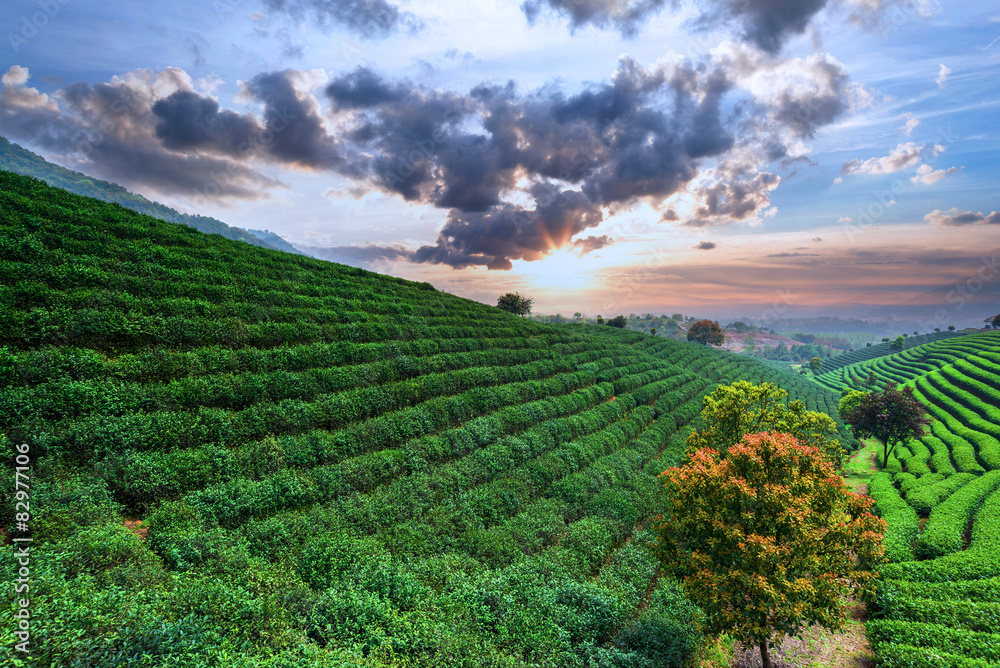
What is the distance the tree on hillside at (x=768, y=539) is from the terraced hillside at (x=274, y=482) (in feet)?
10.1

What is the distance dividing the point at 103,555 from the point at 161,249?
2339cm

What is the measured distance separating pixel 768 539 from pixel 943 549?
1859 centimetres

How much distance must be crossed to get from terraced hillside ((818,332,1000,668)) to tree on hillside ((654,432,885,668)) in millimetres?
2922

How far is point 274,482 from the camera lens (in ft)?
51.1

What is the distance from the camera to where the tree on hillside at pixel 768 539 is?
1145 cm

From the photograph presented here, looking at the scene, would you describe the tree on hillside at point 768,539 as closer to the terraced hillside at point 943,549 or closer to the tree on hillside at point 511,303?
the terraced hillside at point 943,549

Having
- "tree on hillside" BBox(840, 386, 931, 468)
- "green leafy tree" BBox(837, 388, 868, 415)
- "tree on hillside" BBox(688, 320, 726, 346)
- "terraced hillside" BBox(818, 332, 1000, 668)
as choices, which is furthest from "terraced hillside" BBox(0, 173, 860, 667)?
"tree on hillside" BBox(688, 320, 726, 346)

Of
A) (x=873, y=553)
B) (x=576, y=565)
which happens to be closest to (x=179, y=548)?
(x=576, y=565)

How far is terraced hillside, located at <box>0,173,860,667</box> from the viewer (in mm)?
9117

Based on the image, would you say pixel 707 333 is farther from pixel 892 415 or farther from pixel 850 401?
pixel 892 415

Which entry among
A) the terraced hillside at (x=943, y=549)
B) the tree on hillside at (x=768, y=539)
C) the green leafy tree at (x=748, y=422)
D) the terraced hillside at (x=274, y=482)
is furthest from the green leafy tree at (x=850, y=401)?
the tree on hillside at (x=768, y=539)

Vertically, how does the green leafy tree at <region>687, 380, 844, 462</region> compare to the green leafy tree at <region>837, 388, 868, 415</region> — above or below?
above

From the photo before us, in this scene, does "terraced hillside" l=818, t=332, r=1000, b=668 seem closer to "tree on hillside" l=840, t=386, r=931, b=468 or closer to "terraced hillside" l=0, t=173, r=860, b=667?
"tree on hillside" l=840, t=386, r=931, b=468

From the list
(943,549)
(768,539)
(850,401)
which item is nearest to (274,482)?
(768,539)
